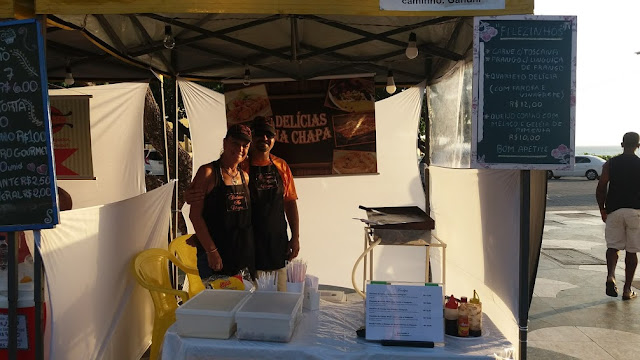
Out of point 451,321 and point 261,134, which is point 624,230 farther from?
point 261,134

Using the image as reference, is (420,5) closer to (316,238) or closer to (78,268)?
(78,268)

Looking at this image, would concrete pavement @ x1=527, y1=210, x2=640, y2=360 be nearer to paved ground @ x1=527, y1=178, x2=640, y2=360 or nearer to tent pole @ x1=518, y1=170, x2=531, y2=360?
paved ground @ x1=527, y1=178, x2=640, y2=360

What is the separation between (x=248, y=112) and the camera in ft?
16.7

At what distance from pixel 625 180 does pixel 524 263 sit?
335 cm

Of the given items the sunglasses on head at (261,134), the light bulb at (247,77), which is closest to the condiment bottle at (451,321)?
the sunglasses on head at (261,134)

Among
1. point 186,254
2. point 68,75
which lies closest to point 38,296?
point 186,254

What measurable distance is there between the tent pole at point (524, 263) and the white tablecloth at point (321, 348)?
0.26 meters

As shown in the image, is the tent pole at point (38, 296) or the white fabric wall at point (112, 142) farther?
the white fabric wall at point (112, 142)

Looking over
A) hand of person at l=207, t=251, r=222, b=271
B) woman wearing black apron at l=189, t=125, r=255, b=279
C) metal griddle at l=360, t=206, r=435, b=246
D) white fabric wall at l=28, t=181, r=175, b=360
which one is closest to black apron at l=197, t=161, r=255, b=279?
woman wearing black apron at l=189, t=125, r=255, b=279

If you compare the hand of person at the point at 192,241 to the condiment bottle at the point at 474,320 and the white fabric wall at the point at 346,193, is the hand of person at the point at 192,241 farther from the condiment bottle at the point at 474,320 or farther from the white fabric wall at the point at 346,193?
the condiment bottle at the point at 474,320

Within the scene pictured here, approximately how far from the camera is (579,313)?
490 centimetres

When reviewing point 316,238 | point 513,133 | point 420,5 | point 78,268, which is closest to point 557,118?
point 513,133

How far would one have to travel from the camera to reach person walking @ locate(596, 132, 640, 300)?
5.15 metres

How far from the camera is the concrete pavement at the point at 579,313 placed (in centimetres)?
402
